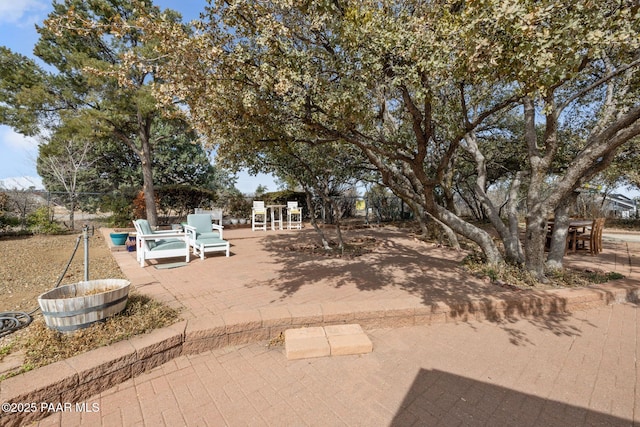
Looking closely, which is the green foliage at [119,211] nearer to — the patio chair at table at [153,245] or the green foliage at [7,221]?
the green foliage at [7,221]

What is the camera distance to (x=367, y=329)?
2.94 meters

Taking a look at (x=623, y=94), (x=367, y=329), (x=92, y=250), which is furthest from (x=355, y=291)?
(x=92, y=250)

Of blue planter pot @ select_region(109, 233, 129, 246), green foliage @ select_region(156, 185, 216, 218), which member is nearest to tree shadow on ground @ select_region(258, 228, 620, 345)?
blue planter pot @ select_region(109, 233, 129, 246)

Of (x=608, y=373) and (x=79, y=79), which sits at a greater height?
(x=79, y=79)

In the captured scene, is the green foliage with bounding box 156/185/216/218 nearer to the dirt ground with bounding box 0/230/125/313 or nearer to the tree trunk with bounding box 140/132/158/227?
the tree trunk with bounding box 140/132/158/227

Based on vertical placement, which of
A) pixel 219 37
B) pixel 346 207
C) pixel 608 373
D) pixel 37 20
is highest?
pixel 37 20

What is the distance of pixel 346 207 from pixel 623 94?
11719 mm

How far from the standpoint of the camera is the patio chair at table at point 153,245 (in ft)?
16.0

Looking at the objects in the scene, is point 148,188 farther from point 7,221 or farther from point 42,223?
point 7,221

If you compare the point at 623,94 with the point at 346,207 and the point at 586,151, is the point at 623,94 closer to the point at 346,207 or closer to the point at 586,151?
the point at 586,151

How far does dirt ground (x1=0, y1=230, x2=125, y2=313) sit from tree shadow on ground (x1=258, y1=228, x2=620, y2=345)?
3.01 m

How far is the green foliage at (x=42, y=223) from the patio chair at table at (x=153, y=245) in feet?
21.4

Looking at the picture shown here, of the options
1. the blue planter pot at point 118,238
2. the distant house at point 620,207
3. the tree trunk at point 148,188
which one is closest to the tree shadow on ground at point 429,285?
the blue planter pot at point 118,238

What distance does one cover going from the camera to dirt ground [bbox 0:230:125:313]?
3.63 metres
